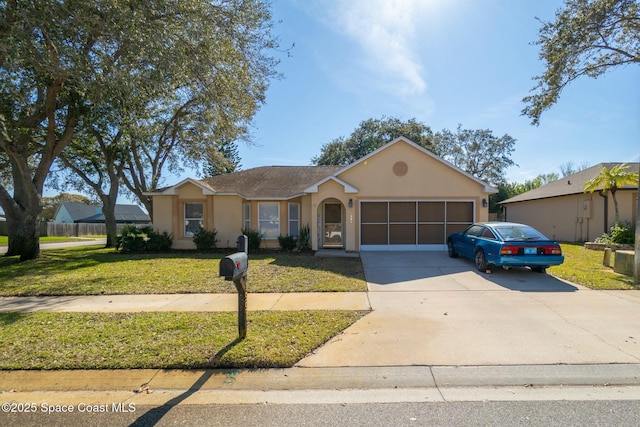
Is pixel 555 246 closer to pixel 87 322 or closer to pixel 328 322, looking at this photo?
pixel 328 322

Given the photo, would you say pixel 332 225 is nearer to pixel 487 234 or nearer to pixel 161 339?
pixel 487 234

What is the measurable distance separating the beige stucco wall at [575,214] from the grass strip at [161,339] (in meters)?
20.0

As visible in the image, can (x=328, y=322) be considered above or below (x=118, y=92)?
below

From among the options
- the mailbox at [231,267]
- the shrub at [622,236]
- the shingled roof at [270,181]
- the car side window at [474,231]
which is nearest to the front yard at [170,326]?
the mailbox at [231,267]

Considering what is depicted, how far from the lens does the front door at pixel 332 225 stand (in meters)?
17.1

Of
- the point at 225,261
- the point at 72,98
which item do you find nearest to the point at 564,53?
the point at 225,261

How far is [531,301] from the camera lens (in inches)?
282

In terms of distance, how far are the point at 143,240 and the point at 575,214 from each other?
24.9 m

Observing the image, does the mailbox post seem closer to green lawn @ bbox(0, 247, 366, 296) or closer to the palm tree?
green lawn @ bbox(0, 247, 366, 296)

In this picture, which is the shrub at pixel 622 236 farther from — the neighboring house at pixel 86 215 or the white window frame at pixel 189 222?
the neighboring house at pixel 86 215

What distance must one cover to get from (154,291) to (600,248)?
18838 millimetres

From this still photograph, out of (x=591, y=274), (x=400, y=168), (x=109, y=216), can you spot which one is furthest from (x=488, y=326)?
(x=109, y=216)

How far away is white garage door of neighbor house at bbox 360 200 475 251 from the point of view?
15328 mm

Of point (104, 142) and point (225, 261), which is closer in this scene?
point (225, 261)
